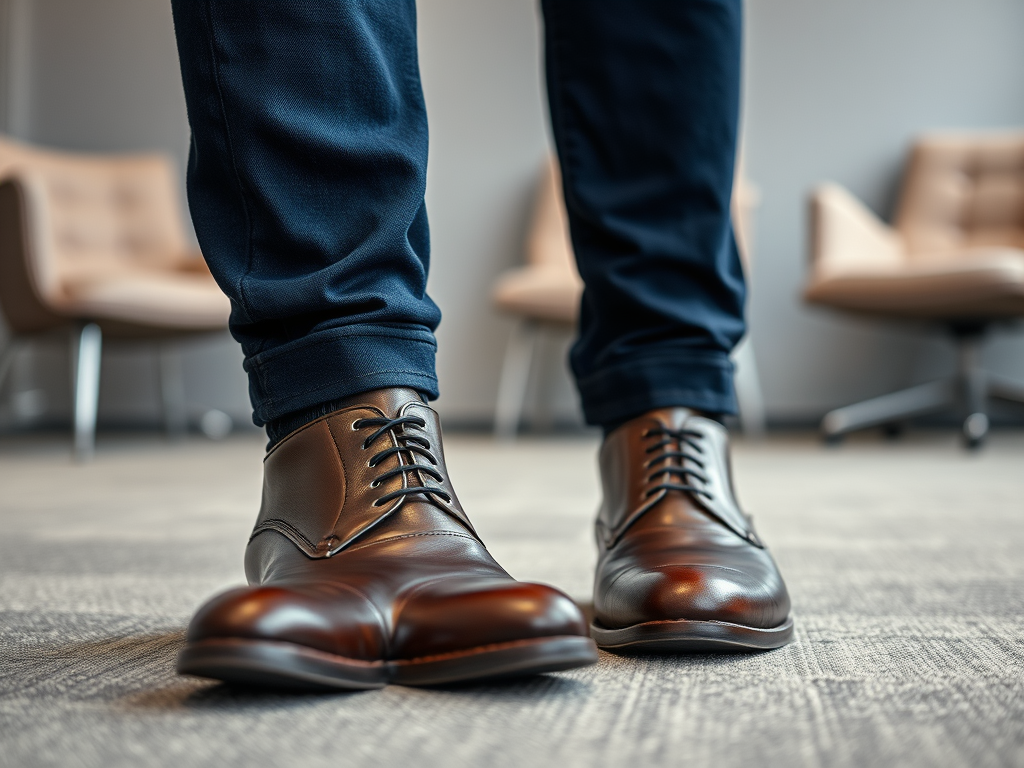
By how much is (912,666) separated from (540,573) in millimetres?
327

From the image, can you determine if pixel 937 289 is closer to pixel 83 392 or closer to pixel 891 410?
pixel 891 410

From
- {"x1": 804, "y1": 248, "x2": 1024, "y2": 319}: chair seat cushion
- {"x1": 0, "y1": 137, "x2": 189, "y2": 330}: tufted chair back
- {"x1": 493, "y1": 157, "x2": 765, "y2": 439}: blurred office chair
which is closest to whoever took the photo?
{"x1": 804, "y1": 248, "x2": 1024, "y2": 319}: chair seat cushion

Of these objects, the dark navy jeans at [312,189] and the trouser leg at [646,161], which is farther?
the trouser leg at [646,161]

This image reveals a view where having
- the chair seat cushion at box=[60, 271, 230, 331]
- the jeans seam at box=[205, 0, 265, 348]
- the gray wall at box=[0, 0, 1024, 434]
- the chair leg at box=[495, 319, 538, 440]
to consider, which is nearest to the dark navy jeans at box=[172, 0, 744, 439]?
the jeans seam at box=[205, 0, 265, 348]

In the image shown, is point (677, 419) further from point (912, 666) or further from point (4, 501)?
point (4, 501)

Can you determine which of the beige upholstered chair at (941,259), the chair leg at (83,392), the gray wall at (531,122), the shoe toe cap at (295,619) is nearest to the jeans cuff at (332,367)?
the shoe toe cap at (295,619)

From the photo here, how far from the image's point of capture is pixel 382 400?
0.46 metres

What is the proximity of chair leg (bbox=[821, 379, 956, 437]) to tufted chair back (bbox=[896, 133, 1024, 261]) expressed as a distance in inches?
19.2

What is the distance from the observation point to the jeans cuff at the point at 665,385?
0.59m

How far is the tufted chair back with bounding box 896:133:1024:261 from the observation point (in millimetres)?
2611

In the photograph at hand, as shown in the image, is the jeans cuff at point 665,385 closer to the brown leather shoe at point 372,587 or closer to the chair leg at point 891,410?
the brown leather shoe at point 372,587

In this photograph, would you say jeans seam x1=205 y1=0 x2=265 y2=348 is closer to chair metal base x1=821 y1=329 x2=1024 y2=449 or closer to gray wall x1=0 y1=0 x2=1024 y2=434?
chair metal base x1=821 y1=329 x2=1024 y2=449

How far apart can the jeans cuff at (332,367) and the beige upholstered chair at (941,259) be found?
1.80 meters

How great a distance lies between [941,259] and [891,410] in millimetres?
381
